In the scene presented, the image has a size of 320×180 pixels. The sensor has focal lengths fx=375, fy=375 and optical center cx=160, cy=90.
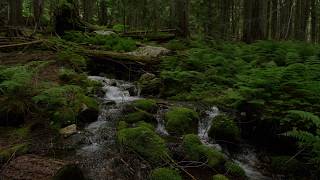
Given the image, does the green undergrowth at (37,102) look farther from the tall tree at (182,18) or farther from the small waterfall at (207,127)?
the tall tree at (182,18)

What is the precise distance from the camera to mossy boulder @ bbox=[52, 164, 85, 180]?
187 inches

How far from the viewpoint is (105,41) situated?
15422mm

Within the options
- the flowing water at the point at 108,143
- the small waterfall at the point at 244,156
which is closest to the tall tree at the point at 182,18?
the flowing water at the point at 108,143

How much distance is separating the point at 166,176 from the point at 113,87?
5.87 metres

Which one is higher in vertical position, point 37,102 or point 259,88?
point 259,88

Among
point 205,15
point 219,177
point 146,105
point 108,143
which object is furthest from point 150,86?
point 205,15

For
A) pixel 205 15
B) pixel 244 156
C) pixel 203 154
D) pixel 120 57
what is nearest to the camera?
pixel 203 154

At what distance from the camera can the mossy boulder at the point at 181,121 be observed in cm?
755

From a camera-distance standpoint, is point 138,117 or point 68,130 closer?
point 68,130

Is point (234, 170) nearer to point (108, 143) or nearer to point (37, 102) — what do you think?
point (108, 143)

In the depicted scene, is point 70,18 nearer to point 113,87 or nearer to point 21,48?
point 21,48

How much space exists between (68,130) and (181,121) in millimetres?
2275

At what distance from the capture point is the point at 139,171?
5566mm

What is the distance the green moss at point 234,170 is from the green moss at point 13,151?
3190 millimetres
